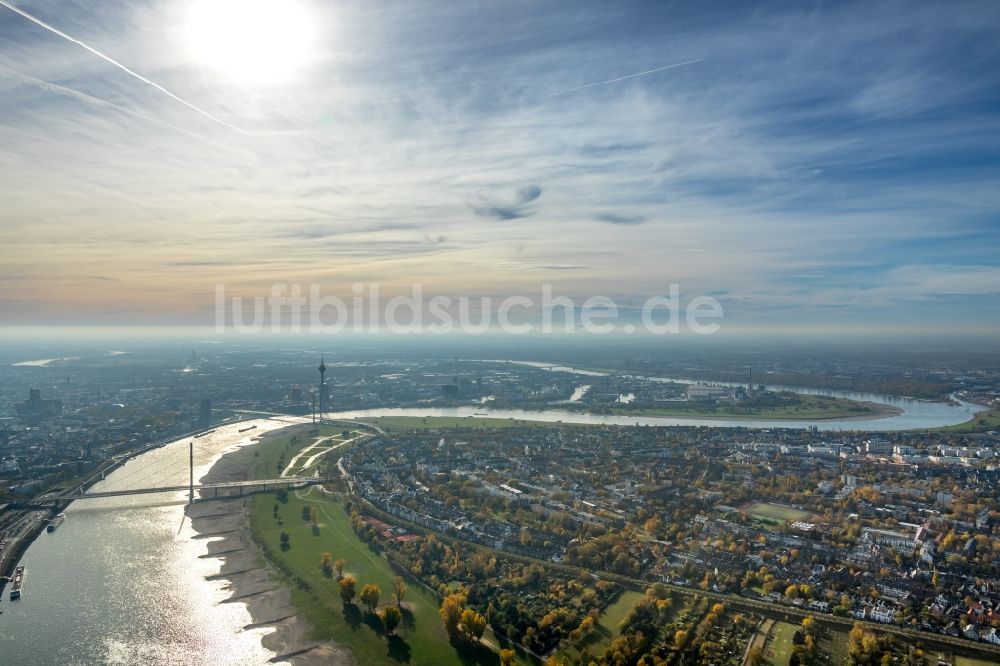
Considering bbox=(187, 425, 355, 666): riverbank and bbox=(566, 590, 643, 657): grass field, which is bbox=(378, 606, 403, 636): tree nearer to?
bbox=(187, 425, 355, 666): riverbank

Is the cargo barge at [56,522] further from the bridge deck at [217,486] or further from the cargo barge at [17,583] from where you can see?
the cargo barge at [17,583]

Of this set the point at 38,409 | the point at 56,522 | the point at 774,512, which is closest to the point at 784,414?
the point at 774,512

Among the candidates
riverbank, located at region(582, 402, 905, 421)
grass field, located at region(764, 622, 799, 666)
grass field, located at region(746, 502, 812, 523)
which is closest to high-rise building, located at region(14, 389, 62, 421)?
riverbank, located at region(582, 402, 905, 421)

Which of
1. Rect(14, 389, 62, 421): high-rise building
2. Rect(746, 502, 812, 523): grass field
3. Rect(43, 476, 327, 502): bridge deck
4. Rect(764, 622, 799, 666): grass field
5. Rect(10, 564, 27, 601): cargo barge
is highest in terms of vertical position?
Rect(14, 389, 62, 421): high-rise building

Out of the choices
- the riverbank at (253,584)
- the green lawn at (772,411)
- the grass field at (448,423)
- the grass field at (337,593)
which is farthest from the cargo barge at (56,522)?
the green lawn at (772,411)

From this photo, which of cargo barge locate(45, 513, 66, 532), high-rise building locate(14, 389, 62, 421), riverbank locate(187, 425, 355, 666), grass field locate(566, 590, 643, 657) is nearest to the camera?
grass field locate(566, 590, 643, 657)

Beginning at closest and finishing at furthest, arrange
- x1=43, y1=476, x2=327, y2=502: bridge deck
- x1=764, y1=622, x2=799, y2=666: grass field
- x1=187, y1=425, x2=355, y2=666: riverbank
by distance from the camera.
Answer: x1=764, y1=622, x2=799, y2=666: grass field → x1=187, y1=425, x2=355, y2=666: riverbank → x1=43, y1=476, x2=327, y2=502: bridge deck

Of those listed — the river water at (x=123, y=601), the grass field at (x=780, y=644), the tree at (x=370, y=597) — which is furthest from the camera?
the tree at (x=370, y=597)
